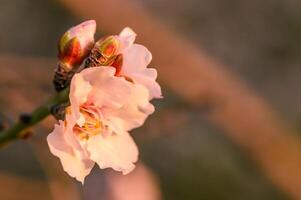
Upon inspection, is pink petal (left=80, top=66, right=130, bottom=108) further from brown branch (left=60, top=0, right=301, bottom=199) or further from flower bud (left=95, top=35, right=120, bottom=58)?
brown branch (left=60, top=0, right=301, bottom=199)

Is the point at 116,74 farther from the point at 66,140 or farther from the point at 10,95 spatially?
the point at 10,95

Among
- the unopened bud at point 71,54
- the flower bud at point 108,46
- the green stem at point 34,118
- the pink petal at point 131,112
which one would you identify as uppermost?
the flower bud at point 108,46

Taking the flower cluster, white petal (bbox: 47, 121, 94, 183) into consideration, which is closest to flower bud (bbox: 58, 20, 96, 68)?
the flower cluster

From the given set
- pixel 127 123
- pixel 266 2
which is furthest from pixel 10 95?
pixel 266 2

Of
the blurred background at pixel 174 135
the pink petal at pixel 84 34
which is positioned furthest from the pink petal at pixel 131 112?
the blurred background at pixel 174 135

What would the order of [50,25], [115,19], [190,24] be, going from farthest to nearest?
[190,24] → [50,25] → [115,19]

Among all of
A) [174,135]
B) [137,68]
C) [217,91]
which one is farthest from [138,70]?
[174,135]

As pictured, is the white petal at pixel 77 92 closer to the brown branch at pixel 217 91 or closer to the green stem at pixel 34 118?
the green stem at pixel 34 118
